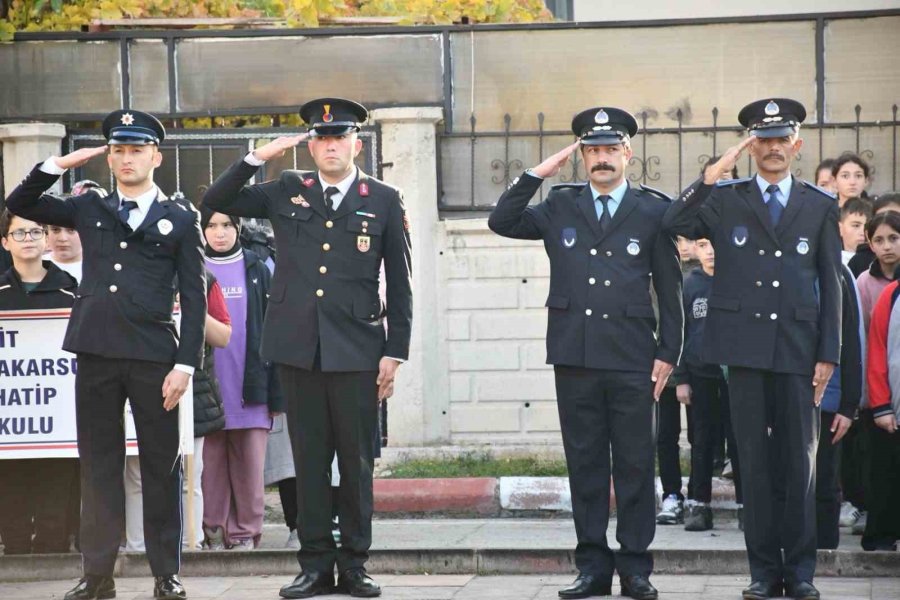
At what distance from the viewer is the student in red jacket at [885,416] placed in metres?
8.94

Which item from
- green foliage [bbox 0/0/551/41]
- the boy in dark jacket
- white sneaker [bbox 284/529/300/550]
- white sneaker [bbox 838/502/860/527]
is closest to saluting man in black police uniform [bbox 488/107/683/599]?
white sneaker [bbox 284/529/300/550]

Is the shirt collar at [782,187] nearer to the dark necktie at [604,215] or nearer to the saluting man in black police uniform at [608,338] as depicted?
the saluting man in black police uniform at [608,338]

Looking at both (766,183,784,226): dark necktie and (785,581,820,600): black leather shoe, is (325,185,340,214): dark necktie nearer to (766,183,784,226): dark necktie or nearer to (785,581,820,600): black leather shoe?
(766,183,784,226): dark necktie

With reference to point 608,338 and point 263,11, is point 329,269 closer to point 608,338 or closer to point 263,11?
point 608,338

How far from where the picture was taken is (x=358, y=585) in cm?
775

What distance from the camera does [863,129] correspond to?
12820 millimetres

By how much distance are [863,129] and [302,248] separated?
621cm

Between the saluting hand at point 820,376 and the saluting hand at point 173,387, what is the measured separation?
2723 millimetres

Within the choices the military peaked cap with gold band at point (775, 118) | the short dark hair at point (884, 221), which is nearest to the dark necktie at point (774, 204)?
the military peaked cap with gold band at point (775, 118)

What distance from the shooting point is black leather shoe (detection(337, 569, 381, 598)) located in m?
7.74

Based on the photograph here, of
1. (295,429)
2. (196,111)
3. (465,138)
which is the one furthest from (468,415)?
(295,429)

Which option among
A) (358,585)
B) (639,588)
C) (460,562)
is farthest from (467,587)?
(639,588)

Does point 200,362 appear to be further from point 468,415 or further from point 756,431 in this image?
point 468,415

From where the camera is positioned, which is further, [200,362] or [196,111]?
[196,111]
